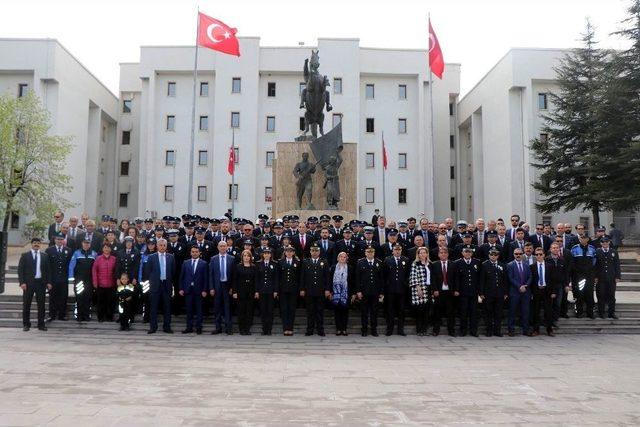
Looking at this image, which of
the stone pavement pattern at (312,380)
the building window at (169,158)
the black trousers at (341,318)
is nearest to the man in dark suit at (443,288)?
the stone pavement pattern at (312,380)

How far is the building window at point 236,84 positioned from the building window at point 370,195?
41.6 ft

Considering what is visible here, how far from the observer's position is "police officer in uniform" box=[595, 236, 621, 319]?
11375 millimetres

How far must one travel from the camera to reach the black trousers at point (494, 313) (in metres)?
10.4

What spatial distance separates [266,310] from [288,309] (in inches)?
17.1

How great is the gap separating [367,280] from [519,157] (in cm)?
Answer: 2990

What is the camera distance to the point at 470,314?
10.5 m

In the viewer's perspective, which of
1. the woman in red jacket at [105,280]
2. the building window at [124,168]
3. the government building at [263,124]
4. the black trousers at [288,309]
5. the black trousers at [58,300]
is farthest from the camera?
the building window at [124,168]

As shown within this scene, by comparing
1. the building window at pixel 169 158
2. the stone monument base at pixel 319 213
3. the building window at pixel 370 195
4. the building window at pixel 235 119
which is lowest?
the stone monument base at pixel 319 213

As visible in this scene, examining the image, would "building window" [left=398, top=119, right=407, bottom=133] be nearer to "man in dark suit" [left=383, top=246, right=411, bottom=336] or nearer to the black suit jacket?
"man in dark suit" [left=383, top=246, right=411, bottom=336]

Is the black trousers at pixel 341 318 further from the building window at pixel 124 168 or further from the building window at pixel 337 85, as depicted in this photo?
the building window at pixel 124 168

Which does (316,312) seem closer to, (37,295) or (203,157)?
(37,295)

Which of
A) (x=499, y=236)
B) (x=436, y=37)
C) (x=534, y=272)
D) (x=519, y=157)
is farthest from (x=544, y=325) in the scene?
(x=519, y=157)

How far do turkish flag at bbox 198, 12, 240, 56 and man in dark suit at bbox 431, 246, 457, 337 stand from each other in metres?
14.2

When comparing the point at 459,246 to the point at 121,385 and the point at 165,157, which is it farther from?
the point at 165,157
